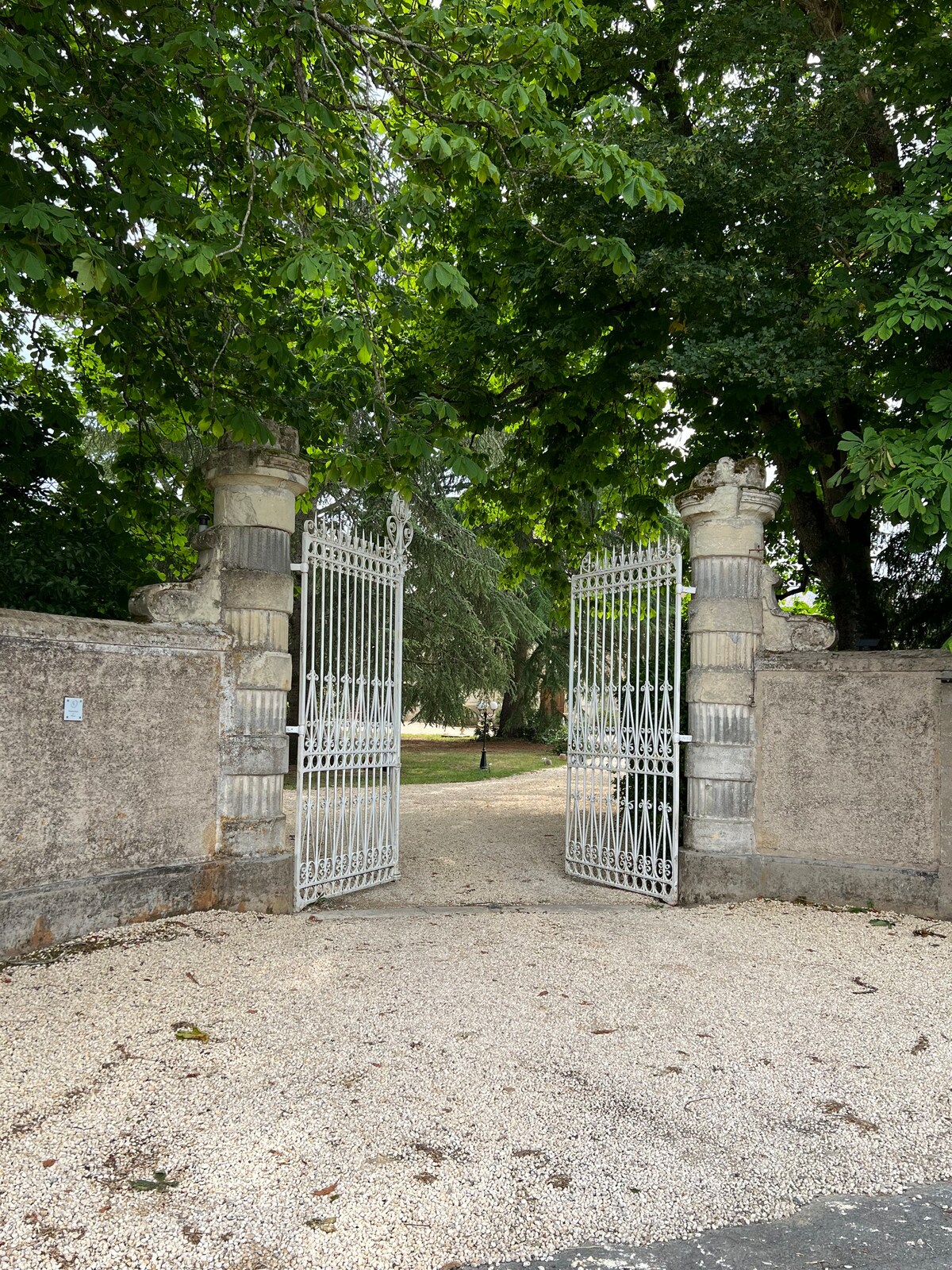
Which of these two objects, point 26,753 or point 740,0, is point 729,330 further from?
point 26,753

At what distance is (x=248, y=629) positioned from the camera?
5.96 m

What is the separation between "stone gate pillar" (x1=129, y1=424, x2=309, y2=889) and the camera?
5871 mm

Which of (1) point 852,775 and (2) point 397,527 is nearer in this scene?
(1) point 852,775

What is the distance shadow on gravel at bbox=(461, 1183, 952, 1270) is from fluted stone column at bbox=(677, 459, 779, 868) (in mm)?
3904

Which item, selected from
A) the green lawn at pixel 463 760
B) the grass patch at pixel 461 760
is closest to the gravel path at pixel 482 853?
the grass patch at pixel 461 760

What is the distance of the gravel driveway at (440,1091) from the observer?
2.46 m

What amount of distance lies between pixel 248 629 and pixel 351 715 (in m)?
1.04

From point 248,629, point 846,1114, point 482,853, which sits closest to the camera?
point 846,1114

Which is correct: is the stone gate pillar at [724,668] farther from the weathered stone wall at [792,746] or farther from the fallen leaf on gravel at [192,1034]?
the fallen leaf on gravel at [192,1034]

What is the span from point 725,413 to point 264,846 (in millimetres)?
5641

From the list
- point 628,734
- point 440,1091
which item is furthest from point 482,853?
point 440,1091

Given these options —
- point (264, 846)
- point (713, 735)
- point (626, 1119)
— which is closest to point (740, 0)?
point (713, 735)

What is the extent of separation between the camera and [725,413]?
8180 millimetres

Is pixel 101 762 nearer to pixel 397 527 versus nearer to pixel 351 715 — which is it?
pixel 351 715
